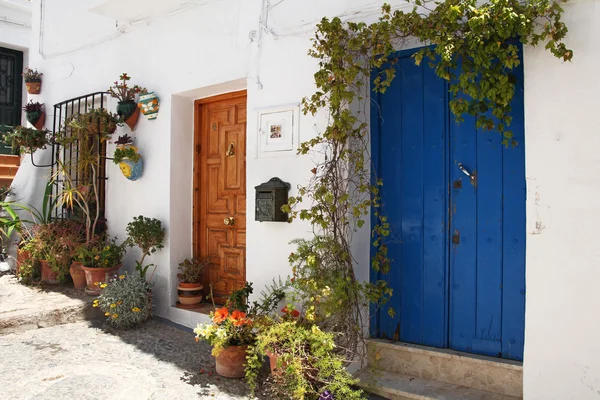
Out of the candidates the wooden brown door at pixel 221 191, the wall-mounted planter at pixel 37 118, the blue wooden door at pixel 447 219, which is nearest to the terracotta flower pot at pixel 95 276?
the wooden brown door at pixel 221 191

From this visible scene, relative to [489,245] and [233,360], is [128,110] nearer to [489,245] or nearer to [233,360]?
[233,360]

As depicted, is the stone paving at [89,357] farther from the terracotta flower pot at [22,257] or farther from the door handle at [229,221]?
the door handle at [229,221]

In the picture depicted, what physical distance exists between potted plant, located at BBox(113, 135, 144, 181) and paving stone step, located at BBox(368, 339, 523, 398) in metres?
3.36

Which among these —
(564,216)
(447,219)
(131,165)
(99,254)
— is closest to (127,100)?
(131,165)

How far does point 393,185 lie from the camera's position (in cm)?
395

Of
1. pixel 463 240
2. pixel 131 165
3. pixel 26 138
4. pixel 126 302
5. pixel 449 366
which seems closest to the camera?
pixel 449 366

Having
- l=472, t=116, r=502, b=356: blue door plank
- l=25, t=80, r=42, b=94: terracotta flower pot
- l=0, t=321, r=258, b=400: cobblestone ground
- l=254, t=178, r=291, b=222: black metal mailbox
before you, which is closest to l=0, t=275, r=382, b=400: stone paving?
l=0, t=321, r=258, b=400: cobblestone ground

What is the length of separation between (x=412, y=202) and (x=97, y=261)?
3781 mm

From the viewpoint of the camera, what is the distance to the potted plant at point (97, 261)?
5473mm

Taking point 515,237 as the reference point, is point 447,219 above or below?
above

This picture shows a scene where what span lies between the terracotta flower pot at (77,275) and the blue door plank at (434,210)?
417cm

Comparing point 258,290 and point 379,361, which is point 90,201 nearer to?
point 258,290

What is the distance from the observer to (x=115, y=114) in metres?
5.90

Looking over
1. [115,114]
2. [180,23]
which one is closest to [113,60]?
[115,114]
